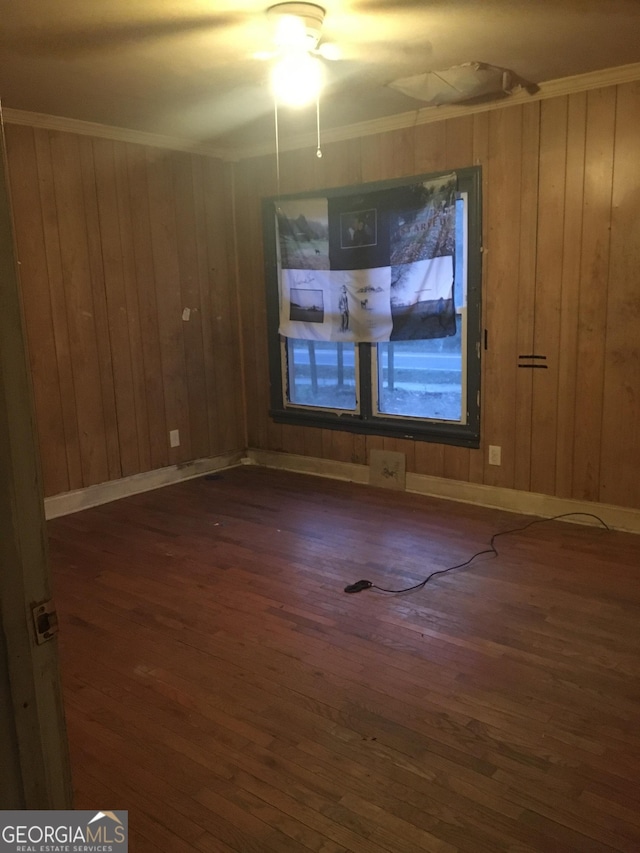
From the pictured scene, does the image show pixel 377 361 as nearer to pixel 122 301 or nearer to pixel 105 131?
pixel 122 301

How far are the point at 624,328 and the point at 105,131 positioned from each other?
3.32 metres

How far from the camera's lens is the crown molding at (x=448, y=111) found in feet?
11.3

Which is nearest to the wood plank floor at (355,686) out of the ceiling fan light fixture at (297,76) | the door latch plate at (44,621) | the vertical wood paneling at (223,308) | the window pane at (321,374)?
the door latch plate at (44,621)

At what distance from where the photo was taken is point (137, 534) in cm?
395

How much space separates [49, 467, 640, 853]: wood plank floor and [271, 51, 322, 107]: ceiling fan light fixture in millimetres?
2331

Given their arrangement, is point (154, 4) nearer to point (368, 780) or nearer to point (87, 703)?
point (87, 703)

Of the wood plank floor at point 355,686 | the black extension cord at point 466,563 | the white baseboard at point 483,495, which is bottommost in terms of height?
the wood plank floor at point 355,686

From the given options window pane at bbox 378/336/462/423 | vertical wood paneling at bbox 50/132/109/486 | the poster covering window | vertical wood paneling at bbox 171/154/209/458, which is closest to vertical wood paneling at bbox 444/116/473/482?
the poster covering window

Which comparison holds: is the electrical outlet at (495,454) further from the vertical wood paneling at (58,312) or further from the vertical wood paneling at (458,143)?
the vertical wood paneling at (58,312)

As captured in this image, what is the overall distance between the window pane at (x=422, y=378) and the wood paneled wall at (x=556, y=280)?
0.23 metres

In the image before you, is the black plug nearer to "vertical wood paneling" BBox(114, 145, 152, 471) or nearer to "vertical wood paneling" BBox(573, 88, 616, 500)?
"vertical wood paneling" BBox(573, 88, 616, 500)

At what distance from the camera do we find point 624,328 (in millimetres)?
3629

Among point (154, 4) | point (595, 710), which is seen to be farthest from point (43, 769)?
point (154, 4)

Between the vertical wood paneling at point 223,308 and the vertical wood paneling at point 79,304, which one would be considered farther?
the vertical wood paneling at point 223,308
